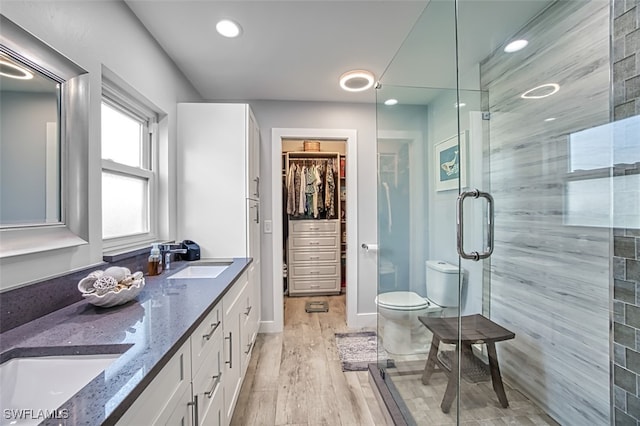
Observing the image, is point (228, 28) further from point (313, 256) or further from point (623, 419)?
point (313, 256)

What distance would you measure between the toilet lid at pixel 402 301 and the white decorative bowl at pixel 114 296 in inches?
69.9

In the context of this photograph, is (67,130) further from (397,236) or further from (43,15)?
(397,236)

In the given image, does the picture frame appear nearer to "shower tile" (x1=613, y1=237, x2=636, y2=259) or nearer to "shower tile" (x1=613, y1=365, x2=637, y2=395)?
"shower tile" (x1=613, y1=237, x2=636, y2=259)

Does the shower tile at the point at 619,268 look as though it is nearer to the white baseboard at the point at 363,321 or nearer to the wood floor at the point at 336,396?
the wood floor at the point at 336,396

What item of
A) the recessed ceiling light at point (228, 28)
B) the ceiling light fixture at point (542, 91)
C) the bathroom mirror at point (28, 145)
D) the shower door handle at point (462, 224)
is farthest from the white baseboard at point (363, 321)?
the recessed ceiling light at point (228, 28)

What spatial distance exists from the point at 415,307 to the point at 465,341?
1.72ft

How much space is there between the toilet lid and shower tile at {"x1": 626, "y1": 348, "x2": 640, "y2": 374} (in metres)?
1.15

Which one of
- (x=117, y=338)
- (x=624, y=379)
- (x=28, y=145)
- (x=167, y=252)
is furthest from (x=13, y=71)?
(x=624, y=379)

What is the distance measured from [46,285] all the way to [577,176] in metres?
2.39

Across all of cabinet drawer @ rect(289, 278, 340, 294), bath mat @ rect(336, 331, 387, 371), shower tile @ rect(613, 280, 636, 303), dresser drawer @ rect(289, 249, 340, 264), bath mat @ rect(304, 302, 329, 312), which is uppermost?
shower tile @ rect(613, 280, 636, 303)

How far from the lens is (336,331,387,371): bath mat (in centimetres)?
225

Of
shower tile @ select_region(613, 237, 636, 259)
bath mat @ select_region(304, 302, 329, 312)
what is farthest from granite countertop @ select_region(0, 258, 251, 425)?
bath mat @ select_region(304, 302, 329, 312)

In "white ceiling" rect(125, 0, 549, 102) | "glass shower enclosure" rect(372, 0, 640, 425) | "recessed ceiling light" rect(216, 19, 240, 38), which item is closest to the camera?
"glass shower enclosure" rect(372, 0, 640, 425)

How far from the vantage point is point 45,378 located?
0.75 m
